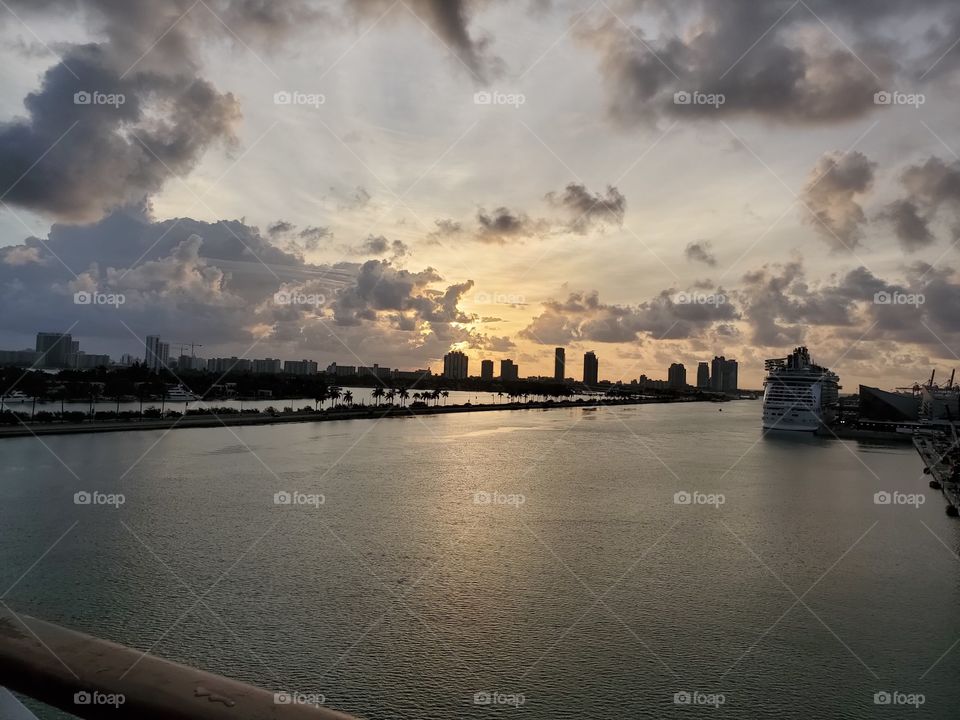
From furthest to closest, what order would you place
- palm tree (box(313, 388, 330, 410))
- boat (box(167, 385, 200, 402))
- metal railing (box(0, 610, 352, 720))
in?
boat (box(167, 385, 200, 402))
palm tree (box(313, 388, 330, 410))
metal railing (box(0, 610, 352, 720))

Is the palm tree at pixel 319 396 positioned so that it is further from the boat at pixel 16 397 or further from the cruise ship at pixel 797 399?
the cruise ship at pixel 797 399

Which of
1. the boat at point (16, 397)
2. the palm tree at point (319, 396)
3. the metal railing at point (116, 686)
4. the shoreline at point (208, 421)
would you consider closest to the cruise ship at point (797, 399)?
the shoreline at point (208, 421)

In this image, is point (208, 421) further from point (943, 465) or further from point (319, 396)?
point (943, 465)

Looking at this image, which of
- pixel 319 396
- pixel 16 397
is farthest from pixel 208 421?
pixel 16 397

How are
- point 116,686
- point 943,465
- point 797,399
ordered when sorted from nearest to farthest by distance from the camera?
point 116,686 → point 943,465 → point 797,399

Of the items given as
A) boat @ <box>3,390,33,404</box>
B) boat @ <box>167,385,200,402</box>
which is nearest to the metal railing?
boat @ <box>3,390,33,404</box>

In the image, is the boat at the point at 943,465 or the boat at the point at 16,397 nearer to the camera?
the boat at the point at 943,465

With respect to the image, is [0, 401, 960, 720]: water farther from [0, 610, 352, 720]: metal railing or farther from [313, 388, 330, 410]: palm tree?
[313, 388, 330, 410]: palm tree
